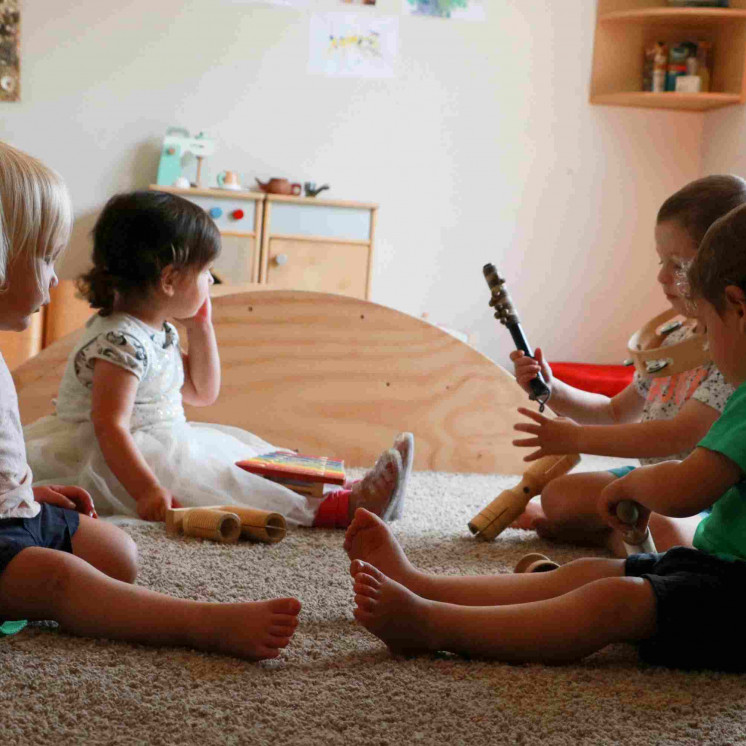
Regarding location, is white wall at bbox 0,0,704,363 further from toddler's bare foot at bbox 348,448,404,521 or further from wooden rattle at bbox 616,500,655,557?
wooden rattle at bbox 616,500,655,557

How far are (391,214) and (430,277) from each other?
0.26 metres

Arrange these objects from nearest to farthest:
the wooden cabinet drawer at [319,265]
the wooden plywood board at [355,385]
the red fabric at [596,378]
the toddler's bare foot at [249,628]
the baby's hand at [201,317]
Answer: the toddler's bare foot at [249,628]
the baby's hand at [201,317]
the wooden plywood board at [355,385]
the red fabric at [596,378]
the wooden cabinet drawer at [319,265]

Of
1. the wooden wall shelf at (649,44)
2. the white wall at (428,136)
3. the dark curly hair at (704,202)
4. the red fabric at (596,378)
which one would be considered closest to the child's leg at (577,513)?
the dark curly hair at (704,202)

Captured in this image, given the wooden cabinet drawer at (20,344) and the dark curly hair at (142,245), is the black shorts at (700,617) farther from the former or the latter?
the wooden cabinet drawer at (20,344)

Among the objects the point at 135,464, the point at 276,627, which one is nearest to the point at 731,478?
the point at 276,627

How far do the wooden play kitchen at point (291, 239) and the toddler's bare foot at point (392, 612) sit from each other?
212 centimetres

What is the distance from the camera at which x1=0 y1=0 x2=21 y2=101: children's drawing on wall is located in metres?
3.00

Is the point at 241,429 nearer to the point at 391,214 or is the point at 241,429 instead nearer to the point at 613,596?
the point at 613,596

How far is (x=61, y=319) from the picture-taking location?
2.79 m

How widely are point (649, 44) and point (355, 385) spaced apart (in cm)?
210

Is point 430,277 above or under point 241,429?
above

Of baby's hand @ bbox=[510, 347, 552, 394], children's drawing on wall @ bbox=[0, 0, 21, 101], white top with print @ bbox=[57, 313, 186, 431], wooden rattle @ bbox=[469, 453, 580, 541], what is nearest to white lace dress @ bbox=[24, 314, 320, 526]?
white top with print @ bbox=[57, 313, 186, 431]

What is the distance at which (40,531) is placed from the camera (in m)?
0.89

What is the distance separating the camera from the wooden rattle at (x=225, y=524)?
1.17 metres
